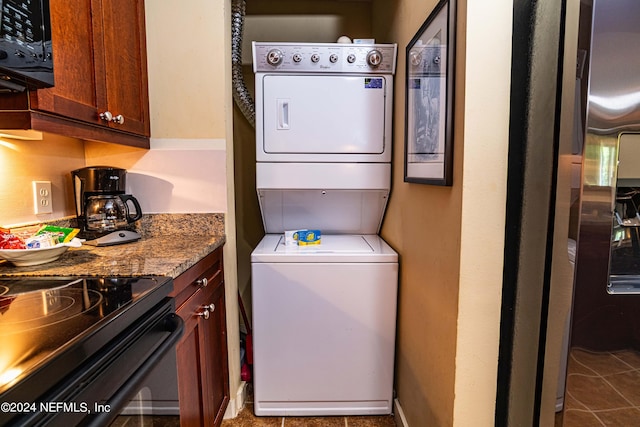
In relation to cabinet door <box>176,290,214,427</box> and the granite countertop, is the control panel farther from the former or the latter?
cabinet door <box>176,290,214,427</box>

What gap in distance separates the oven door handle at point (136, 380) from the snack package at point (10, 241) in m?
0.58

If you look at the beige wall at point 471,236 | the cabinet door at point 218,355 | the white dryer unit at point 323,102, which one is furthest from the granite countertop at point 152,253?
the beige wall at point 471,236

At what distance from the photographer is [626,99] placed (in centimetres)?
87

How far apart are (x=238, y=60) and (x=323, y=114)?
649 millimetres

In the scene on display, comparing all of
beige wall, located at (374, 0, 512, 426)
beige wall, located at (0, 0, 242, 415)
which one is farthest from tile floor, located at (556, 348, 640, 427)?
beige wall, located at (0, 0, 242, 415)

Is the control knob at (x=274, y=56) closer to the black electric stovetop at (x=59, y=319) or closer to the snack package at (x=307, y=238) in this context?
the snack package at (x=307, y=238)

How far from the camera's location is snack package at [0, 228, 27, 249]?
1.03 m

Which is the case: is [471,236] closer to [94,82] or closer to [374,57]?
[374,57]

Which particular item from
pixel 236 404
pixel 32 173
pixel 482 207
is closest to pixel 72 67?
pixel 32 173

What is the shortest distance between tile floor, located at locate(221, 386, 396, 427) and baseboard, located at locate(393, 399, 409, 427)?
1.6 inches

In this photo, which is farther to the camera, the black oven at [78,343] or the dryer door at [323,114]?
the dryer door at [323,114]

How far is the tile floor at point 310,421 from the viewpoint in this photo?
64.8 inches

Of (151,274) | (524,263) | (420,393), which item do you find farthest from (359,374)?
(151,274)

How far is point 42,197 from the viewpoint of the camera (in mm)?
1311
